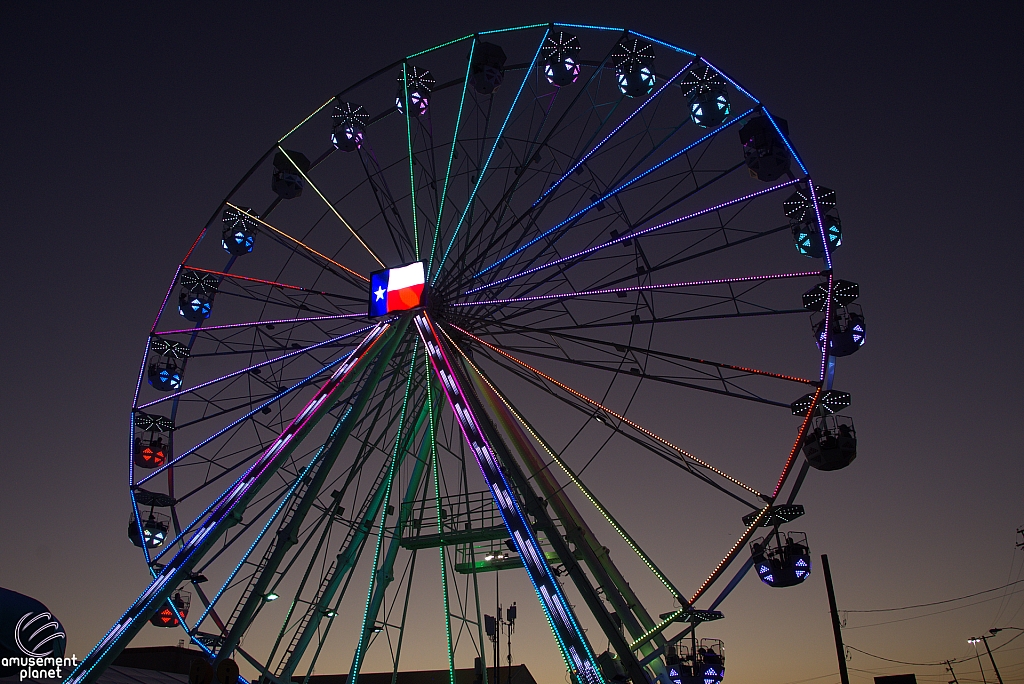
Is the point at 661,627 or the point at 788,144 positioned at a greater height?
the point at 788,144

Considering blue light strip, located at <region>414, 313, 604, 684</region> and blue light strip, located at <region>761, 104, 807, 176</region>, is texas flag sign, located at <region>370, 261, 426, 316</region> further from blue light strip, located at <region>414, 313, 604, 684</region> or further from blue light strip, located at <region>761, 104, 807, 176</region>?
blue light strip, located at <region>761, 104, 807, 176</region>

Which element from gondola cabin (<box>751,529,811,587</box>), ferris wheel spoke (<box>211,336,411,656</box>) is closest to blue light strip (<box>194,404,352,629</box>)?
ferris wheel spoke (<box>211,336,411,656</box>)

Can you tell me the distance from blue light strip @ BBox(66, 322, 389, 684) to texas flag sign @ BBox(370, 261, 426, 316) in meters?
0.42

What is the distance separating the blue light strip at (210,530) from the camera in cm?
1037

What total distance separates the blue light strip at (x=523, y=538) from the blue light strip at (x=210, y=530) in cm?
200

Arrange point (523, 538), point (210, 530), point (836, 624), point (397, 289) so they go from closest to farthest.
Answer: point (523, 538) < point (210, 530) < point (397, 289) < point (836, 624)

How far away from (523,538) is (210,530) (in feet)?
17.0

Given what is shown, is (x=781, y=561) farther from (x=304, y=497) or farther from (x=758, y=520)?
(x=304, y=497)

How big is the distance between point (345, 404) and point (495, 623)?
13.9 metres

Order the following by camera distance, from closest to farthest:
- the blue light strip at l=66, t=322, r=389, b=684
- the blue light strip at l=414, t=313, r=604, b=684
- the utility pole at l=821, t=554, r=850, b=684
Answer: the blue light strip at l=414, t=313, r=604, b=684, the blue light strip at l=66, t=322, r=389, b=684, the utility pole at l=821, t=554, r=850, b=684

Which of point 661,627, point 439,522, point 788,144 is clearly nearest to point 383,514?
point 439,522

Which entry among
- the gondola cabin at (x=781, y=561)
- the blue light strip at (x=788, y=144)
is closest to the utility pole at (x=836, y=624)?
the gondola cabin at (x=781, y=561)

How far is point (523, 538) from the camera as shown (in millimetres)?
10445

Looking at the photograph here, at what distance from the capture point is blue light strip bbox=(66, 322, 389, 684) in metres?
10.4
